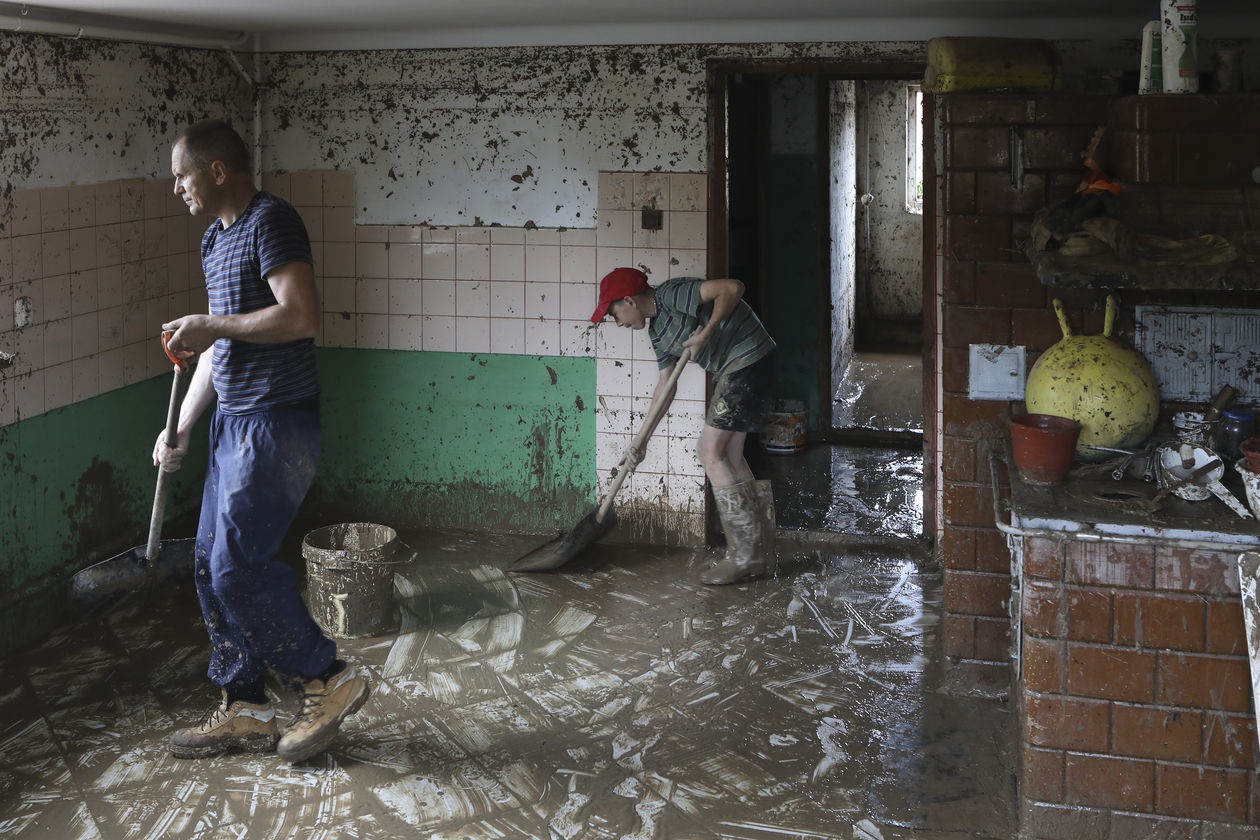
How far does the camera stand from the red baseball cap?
4535 millimetres

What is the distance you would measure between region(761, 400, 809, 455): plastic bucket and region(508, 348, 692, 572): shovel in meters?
1.76

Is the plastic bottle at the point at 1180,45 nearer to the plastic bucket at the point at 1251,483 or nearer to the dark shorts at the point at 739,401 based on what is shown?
the plastic bucket at the point at 1251,483

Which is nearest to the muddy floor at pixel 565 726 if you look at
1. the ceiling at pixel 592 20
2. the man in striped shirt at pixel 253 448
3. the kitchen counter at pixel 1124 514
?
the man in striped shirt at pixel 253 448

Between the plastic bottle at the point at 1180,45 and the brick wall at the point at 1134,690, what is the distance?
53.3 inches

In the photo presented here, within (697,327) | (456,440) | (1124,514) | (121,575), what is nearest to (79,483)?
(121,575)

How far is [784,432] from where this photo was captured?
22.1ft

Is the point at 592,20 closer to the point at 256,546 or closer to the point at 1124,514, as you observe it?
the point at 256,546

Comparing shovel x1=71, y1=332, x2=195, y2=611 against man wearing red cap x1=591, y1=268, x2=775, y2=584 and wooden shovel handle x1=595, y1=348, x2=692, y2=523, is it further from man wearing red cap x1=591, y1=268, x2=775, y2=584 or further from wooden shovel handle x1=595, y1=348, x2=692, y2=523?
man wearing red cap x1=591, y1=268, x2=775, y2=584

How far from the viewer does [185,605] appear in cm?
457

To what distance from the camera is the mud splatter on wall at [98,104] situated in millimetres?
4211

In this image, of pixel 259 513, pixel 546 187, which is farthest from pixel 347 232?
pixel 259 513

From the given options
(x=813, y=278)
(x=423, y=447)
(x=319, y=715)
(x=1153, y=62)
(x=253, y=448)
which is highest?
(x=1153, y=62)

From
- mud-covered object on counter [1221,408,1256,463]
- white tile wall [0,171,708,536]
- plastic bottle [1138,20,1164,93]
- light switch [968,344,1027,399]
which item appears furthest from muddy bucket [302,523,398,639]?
plastic bottle [1138,20,1164,93]

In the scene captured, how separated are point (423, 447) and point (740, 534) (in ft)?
5.21
